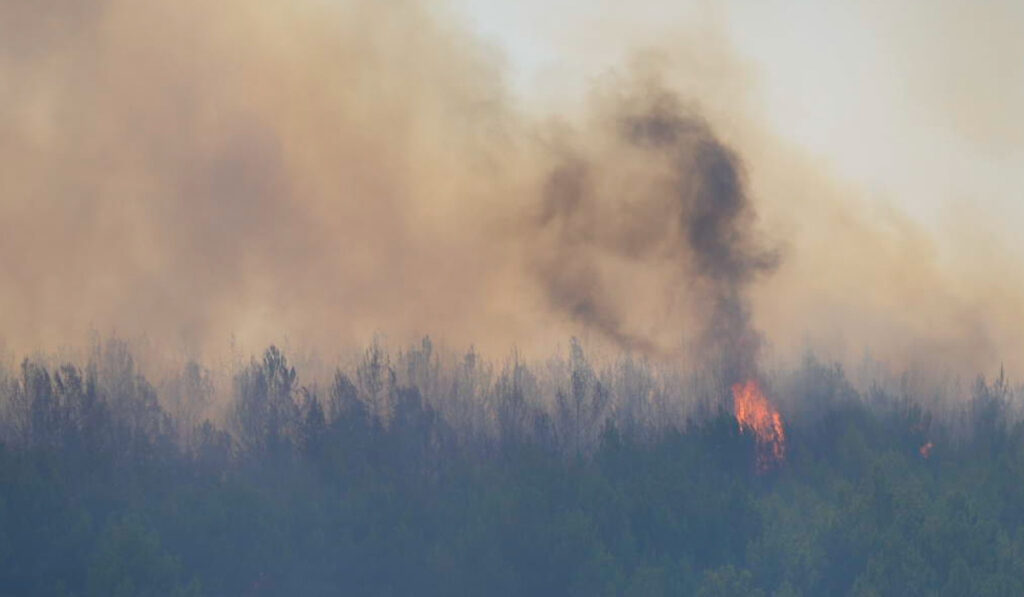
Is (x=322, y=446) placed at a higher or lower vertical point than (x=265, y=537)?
higher

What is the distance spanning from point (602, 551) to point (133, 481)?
1343 inches

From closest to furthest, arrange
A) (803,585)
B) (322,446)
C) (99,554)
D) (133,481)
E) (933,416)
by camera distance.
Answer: (99,554)
(803,585)
(133,481)
(322,446)
(933,416)

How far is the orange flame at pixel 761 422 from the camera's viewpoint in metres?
116

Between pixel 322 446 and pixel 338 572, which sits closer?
pixel 338 572

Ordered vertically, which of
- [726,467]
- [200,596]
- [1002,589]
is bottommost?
[1002,589]

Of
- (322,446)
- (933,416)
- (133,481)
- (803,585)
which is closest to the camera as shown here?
(803,585)

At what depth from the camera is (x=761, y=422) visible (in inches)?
4857

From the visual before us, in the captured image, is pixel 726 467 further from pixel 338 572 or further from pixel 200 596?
pixel 200 596

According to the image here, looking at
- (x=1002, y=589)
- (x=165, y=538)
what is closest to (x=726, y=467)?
(x=1002, y=589)

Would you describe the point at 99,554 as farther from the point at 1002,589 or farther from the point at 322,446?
the point at 1002,589

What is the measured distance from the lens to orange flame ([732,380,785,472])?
381 ft

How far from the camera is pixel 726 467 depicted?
360ft

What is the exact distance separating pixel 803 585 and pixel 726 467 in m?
26.7

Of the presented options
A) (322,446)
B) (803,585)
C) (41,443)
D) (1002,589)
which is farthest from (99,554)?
(1002,589)
